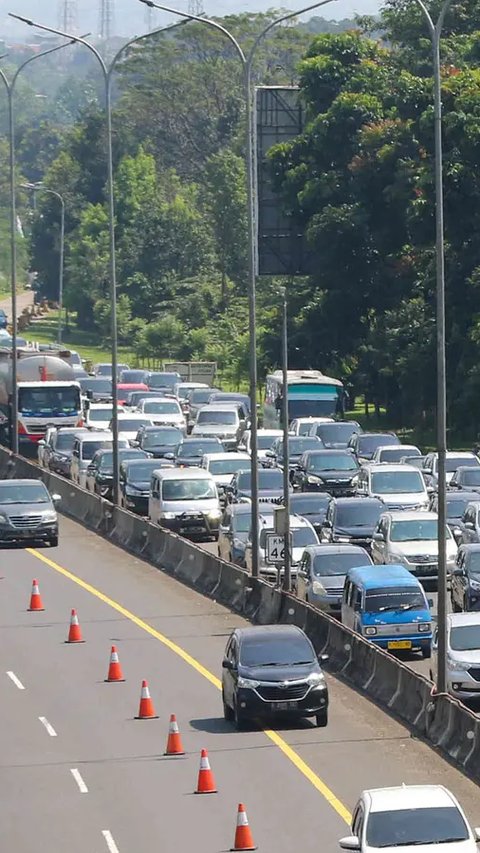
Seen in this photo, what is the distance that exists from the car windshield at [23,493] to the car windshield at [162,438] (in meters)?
13.5

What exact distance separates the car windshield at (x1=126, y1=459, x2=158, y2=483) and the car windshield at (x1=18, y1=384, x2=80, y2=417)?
14.0m

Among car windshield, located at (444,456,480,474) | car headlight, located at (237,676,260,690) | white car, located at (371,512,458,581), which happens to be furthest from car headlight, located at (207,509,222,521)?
car headlight, located at (237,676,260,690)

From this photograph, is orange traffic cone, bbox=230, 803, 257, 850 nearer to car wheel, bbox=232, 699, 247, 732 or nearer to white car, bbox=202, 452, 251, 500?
car wheel, bbox=232, 699, 247, 732

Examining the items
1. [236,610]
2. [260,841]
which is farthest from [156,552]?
[260,841]

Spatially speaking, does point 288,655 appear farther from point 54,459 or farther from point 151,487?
point 54,459

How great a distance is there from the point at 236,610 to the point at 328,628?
6.38m

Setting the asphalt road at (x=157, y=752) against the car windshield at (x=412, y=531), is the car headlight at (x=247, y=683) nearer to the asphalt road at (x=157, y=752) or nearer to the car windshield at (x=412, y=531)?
the asphalt road at (x=157, y=752)

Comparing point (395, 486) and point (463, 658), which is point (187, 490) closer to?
point (395, 486)

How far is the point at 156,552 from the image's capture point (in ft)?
160

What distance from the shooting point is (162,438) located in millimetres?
64250

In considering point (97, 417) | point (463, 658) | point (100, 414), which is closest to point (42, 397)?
point (97, 417)

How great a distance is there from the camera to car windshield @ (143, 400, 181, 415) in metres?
73.4

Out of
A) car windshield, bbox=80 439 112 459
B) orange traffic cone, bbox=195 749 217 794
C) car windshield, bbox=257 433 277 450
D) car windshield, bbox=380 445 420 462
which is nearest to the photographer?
orange traffic cone, bbox=195 749 217 794

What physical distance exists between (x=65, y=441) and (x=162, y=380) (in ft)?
88.1
